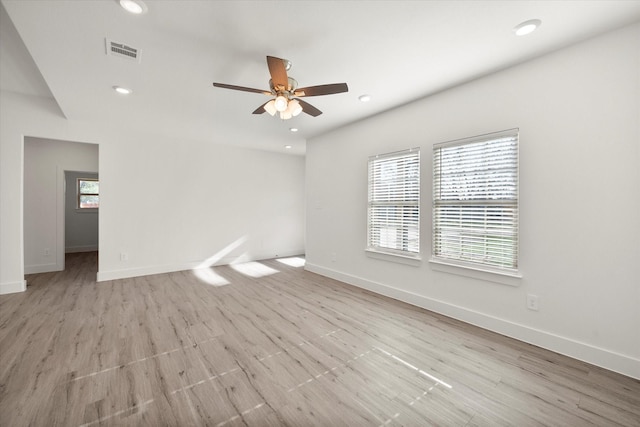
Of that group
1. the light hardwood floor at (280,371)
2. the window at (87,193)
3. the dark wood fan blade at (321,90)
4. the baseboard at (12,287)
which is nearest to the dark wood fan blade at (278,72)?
the dark wood fan blade at (321,90)

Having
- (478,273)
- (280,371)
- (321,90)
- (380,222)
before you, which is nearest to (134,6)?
(321,90)

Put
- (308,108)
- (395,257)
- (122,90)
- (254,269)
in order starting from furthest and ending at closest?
(254,269), (395,257), (122,90), (308,108)

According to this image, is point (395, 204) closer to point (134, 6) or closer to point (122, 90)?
point (134, 6)

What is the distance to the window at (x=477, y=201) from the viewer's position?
2654mm

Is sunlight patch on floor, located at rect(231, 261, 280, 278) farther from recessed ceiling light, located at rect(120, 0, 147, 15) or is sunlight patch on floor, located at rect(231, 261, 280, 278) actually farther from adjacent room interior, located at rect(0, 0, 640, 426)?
recessed ceiling light, located at rect(120, 0, 147, 15)

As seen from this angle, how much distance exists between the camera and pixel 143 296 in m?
3.82

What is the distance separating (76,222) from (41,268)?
2.96 m

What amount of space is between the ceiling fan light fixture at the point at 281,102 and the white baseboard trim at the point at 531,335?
2821mm

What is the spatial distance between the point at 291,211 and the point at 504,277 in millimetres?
5193

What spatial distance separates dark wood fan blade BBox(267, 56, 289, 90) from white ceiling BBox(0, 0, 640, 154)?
0.24 meters

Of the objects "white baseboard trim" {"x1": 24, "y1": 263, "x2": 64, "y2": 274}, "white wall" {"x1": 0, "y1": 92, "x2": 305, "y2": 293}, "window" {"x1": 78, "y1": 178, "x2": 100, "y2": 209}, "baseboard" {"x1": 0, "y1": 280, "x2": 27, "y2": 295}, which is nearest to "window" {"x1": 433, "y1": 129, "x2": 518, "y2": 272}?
"white wall" {"x1": 0, "y1": 92, "x2": 305, "y2": 293}

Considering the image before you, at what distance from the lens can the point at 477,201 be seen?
112 inches

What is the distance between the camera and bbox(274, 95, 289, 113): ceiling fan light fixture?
94.1 inches

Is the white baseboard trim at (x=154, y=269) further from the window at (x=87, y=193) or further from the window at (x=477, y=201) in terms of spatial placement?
the window at (x=477, y=201)
